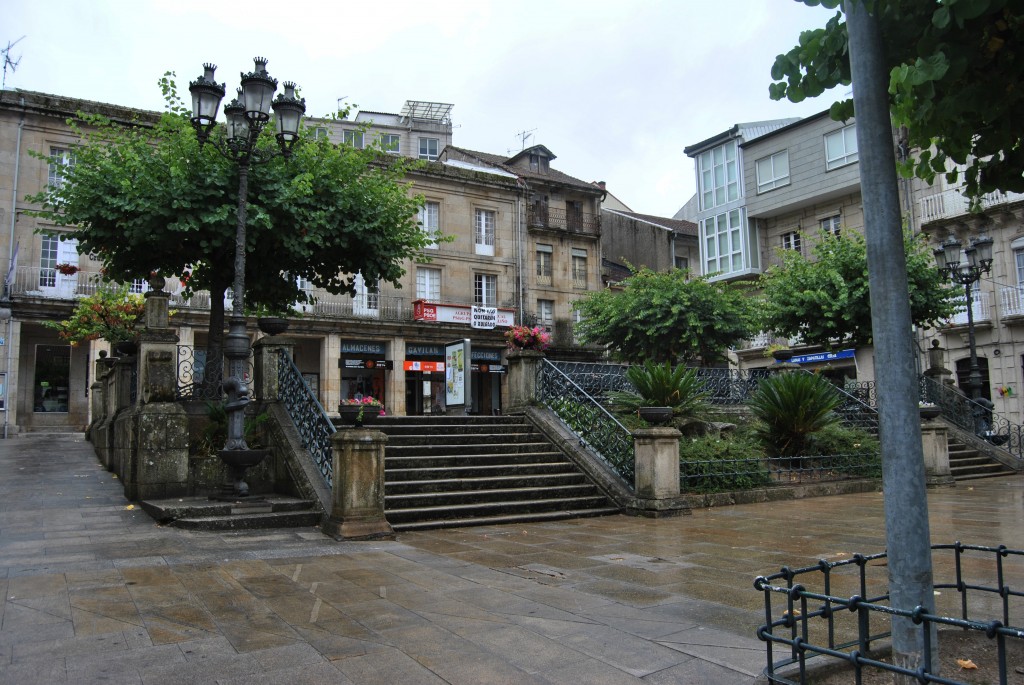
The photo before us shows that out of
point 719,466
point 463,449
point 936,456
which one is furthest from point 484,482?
point 936,456

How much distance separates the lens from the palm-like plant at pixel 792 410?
13852 mm

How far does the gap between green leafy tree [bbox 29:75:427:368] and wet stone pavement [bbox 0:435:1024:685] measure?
4.26 m

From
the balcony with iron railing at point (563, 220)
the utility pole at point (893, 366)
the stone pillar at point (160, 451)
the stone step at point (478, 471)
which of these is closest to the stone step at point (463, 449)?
the stone step at point (478, 471)

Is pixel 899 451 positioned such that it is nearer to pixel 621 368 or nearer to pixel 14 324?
pixel 621 368

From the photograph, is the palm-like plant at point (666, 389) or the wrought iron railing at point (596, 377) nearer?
the palm-like plant at point (666, 389)

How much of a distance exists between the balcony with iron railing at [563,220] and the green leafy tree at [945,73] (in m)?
34.1

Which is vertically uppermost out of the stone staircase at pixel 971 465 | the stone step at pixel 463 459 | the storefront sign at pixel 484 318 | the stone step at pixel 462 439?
the storefront sign at pixel 484 318

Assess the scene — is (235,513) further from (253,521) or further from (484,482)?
(484,482)

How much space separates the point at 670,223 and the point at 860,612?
45.4 m

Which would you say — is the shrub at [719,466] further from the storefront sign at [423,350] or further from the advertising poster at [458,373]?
the storefront sign at [423,350]

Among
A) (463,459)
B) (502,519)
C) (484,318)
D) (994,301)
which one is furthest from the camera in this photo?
(484,318)

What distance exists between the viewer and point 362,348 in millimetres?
32062

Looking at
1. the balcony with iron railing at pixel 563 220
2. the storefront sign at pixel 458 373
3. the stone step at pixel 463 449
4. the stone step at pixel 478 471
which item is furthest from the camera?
the balcony with iron railing at pixel 563 220

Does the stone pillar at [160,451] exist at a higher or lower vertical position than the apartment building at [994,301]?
lower
